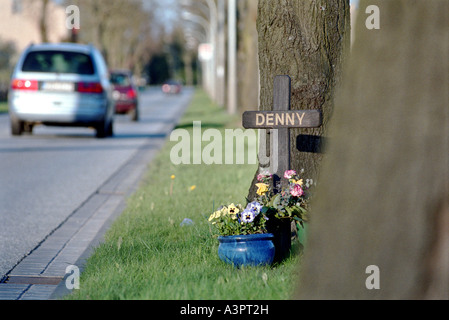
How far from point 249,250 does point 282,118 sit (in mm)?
921

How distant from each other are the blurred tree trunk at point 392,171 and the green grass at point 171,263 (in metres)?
0.92

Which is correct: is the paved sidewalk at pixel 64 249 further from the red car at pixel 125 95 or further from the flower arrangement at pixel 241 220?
the red car at pixel 125 95

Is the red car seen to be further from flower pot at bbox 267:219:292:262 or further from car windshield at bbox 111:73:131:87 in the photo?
flower pot at bbox 267:219:292:262

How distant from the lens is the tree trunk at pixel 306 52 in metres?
5.92

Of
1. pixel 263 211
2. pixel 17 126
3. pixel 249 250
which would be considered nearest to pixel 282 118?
pixel 263 211

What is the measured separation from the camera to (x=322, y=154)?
6055mm

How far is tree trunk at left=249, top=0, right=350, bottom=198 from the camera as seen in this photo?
5.92 m

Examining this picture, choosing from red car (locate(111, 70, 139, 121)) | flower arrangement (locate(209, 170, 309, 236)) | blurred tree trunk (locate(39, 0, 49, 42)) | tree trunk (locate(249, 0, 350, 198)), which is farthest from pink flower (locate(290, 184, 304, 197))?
blurred tree trunk (locate(39, 0, 49, 42))

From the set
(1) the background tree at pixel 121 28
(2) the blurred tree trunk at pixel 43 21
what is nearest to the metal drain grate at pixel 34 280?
(2) the blurred tree trunk at pixel 43 21

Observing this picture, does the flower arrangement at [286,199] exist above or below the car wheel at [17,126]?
above

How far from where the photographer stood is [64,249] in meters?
6.57

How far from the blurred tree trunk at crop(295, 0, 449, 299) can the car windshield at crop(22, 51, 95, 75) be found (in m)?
15.1
